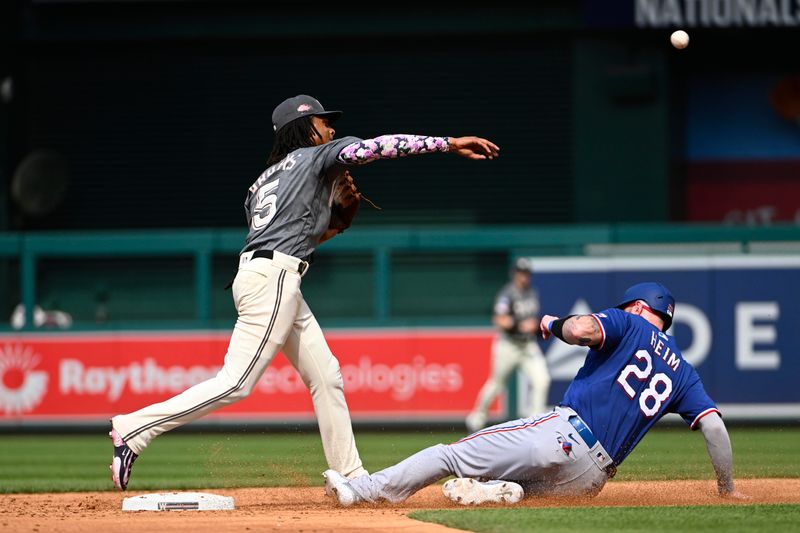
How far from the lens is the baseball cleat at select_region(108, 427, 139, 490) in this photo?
6152mm

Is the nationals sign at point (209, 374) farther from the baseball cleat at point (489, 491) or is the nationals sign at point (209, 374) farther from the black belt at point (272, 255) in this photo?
the baseball cleat at point (489, 491)

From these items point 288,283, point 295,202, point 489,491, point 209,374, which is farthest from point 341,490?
point 209,374

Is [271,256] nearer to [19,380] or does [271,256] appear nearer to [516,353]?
[516,353]

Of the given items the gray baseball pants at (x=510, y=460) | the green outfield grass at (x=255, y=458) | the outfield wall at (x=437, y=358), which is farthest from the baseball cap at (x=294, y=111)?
the outfield wall at (x=437, y=358)

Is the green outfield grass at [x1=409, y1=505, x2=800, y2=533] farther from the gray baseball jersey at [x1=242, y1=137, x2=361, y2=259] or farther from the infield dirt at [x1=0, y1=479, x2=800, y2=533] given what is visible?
the gray baseball jersey at [x1=242, y1=137, x2=361, y2=259]

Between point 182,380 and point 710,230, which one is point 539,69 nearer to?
point 710,230

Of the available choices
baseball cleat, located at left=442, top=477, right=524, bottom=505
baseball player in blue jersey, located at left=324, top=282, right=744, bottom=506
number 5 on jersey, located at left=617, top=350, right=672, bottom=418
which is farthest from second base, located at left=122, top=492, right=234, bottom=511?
number 5 on jersey, located at left=617, top=350, right=672, bottom=418

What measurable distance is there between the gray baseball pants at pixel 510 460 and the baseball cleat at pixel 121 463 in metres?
1.08

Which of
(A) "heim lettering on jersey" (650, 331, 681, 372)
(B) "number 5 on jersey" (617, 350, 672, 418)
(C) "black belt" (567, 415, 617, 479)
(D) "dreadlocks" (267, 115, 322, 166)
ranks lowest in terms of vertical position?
(C) "black belt" (567, 415, 617, 479)

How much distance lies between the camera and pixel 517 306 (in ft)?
45.4

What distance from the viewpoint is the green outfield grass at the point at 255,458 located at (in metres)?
8.72

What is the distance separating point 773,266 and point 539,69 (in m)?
6.06

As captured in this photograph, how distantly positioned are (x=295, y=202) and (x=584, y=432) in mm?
1830

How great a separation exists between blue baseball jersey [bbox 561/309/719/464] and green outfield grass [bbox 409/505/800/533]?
0.36m
